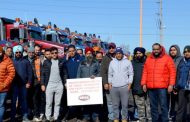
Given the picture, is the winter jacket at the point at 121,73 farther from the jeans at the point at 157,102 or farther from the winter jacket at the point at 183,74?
the winter jacket at the point at 183,74

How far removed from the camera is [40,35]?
76.4 feet

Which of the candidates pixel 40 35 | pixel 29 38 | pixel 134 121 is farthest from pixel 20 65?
pixel 40 35

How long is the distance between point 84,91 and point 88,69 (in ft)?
2.01

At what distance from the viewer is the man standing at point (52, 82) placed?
33.9 ft

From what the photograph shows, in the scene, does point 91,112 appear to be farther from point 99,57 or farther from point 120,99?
point 99,57

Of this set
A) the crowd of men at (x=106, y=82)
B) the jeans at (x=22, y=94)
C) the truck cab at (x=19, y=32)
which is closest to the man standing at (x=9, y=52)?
the crowd of men at (x=106, y=82)

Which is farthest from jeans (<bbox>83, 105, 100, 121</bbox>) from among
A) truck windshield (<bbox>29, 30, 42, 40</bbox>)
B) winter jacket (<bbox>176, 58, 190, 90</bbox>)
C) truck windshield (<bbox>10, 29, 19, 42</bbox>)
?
truck windshield (<bbox>29, 30, 42, 40</bbox>)

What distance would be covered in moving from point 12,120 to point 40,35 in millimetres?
13373

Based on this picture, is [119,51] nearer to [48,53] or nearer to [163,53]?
[163,53]

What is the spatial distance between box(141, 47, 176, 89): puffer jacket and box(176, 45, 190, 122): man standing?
305mm

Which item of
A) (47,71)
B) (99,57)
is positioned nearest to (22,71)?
(47,71)

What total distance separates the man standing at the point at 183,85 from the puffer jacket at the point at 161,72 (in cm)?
31

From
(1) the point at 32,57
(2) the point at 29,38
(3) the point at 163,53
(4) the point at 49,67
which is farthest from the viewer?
(2) the point at 29,38

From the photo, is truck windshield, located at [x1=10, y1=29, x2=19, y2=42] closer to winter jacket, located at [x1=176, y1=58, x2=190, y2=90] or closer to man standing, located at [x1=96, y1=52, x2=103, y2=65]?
man standing, located at [x1=96, y1=52, x2=103, y2=65]
